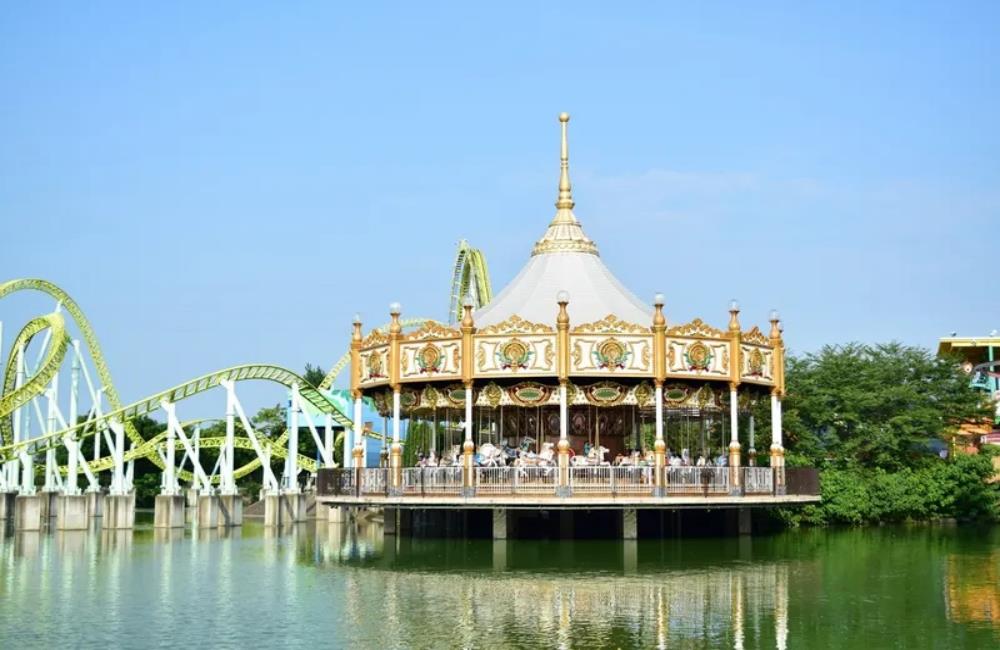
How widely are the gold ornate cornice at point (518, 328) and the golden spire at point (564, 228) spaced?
5.54 m

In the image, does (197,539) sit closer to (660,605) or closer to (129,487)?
(129,487)

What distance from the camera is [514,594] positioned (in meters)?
22.5

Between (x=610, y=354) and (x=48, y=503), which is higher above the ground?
(x=610, y=354)

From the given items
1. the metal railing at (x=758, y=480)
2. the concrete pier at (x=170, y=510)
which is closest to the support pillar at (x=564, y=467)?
the metal railing at (x=758, y=480)

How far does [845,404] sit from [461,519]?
49.1 ft

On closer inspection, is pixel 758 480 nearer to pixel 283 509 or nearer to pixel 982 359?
pixel 283 509

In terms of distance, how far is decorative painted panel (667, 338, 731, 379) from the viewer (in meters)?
33.3

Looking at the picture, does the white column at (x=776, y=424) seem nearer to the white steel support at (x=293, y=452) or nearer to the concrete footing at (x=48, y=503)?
the white steel support at (x=293, y=452)

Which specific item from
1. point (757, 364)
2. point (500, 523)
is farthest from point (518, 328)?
point (757, 364)

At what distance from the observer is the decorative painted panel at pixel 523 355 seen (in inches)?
1297

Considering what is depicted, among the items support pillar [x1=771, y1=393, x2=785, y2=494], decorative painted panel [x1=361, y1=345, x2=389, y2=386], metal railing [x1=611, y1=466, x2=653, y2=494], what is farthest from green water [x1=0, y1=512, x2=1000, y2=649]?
decorative painted panel [x1=361, y1=345, x2=389, y2=386]

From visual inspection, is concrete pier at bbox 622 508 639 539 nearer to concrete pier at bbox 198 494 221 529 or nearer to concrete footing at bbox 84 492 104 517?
concrete pier at bbox 198 494 221 529

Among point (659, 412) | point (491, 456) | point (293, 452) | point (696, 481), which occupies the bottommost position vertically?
point (696, 481)

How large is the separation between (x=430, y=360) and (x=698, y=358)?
22.2 ft
